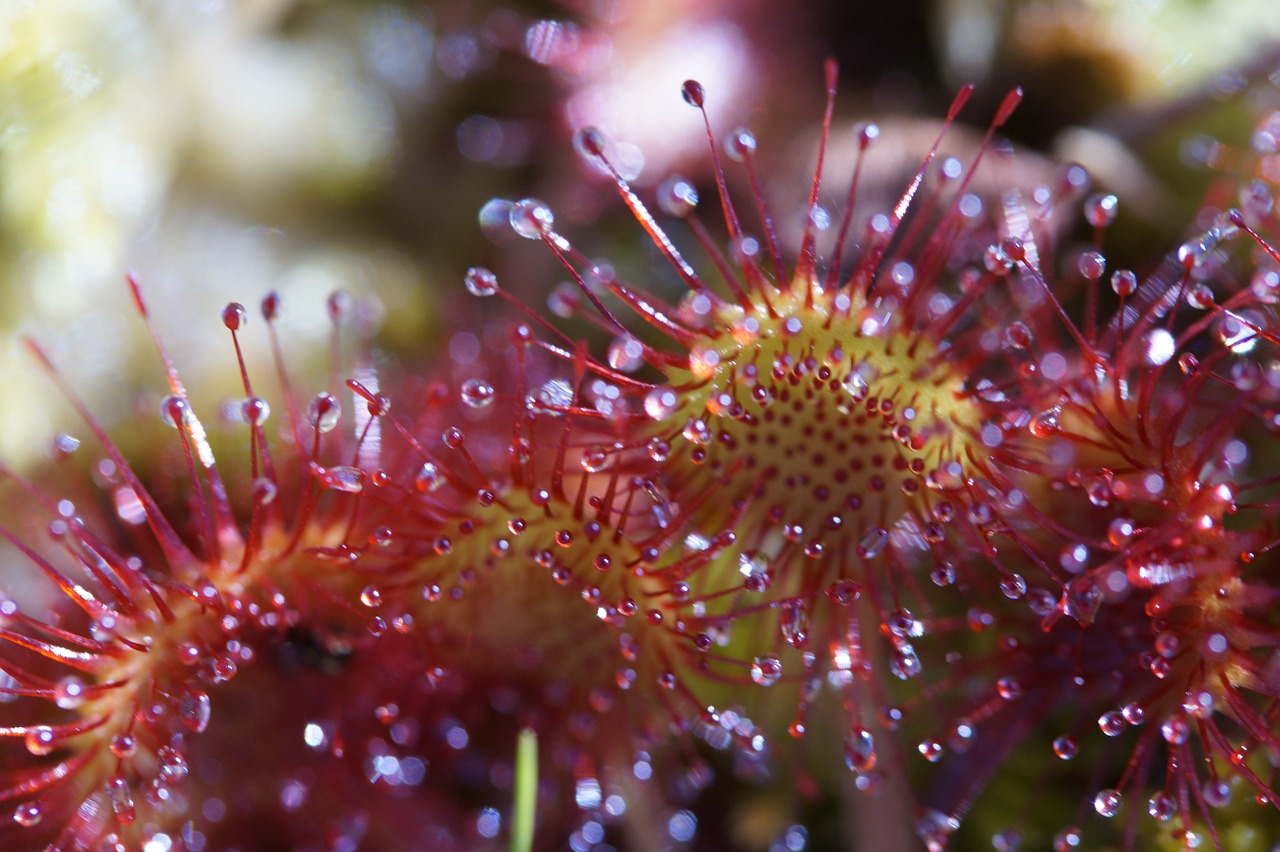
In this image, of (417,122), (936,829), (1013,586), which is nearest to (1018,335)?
(1013,586)

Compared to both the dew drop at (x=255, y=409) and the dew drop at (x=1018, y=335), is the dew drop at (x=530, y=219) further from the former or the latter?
the dew drop at (x=1018, y=335)

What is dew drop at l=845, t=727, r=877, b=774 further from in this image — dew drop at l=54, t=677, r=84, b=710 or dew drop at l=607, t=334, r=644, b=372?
dew drop at l=54, t=677, r=84, b=710

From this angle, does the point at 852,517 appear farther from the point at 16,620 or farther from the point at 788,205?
the point at 16,620

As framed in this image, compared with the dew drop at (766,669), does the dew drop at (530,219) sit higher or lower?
higher

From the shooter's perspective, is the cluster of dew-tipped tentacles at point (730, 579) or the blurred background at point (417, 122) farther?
the blurred background at point (417, 122)

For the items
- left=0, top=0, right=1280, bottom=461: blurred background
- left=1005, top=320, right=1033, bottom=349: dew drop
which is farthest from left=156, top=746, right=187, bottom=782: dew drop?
left=1005, top=320, right=1033, bottom=349: dew drop

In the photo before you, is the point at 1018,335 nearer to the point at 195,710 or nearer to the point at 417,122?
the point at 195,710

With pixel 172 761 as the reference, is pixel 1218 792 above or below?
above

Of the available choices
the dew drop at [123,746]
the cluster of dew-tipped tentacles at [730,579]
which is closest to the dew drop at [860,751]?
the cluster of dew-tipped tentacles at [730,579]
